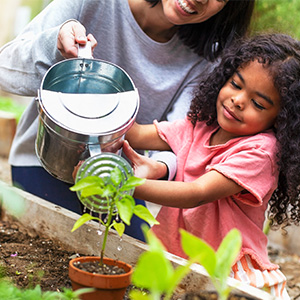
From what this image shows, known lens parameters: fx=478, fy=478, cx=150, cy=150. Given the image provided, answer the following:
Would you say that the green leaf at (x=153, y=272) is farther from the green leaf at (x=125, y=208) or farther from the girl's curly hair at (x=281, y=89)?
the girl's curly hair at (x=281, y=89)

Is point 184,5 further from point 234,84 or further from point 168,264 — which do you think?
point 168,264

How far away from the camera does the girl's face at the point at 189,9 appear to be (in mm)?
1833

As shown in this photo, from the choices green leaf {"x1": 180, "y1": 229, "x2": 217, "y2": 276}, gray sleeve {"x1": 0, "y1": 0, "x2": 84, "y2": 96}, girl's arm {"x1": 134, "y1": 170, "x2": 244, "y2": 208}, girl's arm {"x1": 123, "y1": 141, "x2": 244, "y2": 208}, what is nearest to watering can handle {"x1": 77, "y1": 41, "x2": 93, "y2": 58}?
gray sleeve {"x1": 0, "y1": 0, "x2": 84, "y2": 96}

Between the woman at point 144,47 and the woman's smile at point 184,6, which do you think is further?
the woman at point 144,47

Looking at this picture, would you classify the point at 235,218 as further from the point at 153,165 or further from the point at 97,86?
the point at 97,86

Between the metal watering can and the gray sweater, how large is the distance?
0.34m

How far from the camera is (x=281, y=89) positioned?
5.19ft

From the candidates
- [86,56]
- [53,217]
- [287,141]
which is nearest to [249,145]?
[287,141]

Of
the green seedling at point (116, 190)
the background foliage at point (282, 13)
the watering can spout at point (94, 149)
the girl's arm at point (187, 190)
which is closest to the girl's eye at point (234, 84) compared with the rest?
the girl's arm at point (187, 190)

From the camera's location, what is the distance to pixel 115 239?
155 centimetres

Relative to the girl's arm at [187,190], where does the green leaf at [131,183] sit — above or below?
above

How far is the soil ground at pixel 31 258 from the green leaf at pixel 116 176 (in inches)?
14.9

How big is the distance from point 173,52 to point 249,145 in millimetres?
781

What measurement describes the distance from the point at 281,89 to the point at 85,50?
65 centimetres
